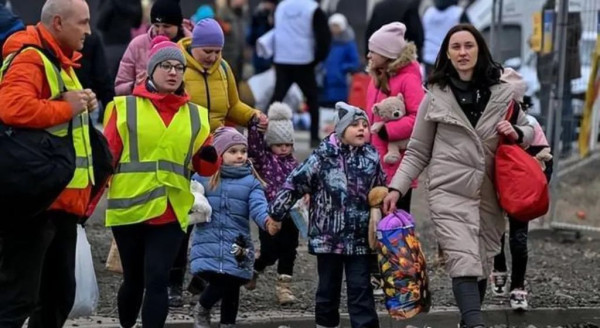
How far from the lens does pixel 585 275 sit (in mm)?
10766

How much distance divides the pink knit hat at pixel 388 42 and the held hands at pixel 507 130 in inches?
56.6

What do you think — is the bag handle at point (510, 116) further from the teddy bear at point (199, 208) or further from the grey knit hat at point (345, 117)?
the teddy bear at point (199, 208)

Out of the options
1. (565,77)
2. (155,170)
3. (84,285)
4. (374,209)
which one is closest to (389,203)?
(374,209)

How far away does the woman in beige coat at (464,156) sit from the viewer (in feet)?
25.7

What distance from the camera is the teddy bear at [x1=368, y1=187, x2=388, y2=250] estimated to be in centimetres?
784

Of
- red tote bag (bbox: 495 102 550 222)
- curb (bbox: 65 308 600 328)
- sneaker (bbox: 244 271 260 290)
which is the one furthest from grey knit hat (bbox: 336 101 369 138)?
sneaker (bbox: 244 271 260 290)

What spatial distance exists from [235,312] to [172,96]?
1.52m

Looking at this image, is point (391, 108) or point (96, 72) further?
point (96, 72)

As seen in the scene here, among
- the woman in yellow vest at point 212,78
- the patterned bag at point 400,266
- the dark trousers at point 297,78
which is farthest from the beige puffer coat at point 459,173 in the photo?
the dark trousers at point 297,78

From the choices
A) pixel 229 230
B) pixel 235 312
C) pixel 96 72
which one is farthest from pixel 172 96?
pixel 96 72

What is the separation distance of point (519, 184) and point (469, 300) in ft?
2.39

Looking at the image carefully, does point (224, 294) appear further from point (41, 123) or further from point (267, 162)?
point (41, 123)

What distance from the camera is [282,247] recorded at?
9258 millimetres

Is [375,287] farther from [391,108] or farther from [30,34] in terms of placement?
[30,34]
